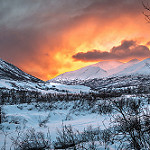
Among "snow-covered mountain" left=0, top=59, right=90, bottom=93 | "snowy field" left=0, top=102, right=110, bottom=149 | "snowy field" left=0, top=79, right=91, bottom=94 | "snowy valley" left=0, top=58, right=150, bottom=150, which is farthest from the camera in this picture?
"snow-covered mountain" left=0, top=59, right=90, bottom=93

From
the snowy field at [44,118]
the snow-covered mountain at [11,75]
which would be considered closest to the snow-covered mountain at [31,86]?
the snow-covered mountain at [11,75]

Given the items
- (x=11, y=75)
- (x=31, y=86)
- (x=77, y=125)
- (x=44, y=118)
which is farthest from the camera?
(x=11, y=75)

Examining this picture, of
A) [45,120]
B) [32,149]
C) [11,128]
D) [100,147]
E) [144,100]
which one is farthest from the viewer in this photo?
A: [144,100]

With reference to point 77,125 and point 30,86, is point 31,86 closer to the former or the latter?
point 30,86

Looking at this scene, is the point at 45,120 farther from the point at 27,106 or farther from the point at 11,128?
the point at 27,106

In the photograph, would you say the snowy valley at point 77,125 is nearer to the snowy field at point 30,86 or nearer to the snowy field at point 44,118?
the snowy field at point 44,118

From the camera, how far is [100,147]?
362 centimetres

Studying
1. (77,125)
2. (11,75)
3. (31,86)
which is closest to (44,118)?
(77,125)

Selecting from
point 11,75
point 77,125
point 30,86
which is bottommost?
point 77,125

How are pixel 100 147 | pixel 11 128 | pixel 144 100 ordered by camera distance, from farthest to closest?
pixel 144 100
pixel 11 128
pixel 100 147

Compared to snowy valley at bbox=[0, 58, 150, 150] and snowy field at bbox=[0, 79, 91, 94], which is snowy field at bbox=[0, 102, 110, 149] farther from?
snowy field at bbox=[0, 79, 91, 94]

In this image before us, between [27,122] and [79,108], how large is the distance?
247 inches

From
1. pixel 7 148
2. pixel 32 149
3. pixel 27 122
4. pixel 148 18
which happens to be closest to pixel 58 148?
pixel 32 149

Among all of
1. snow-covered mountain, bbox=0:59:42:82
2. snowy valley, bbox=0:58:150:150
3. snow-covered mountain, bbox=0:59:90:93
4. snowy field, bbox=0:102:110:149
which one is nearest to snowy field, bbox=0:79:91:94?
snow-covered mountain, bbox=0:59:90:93
